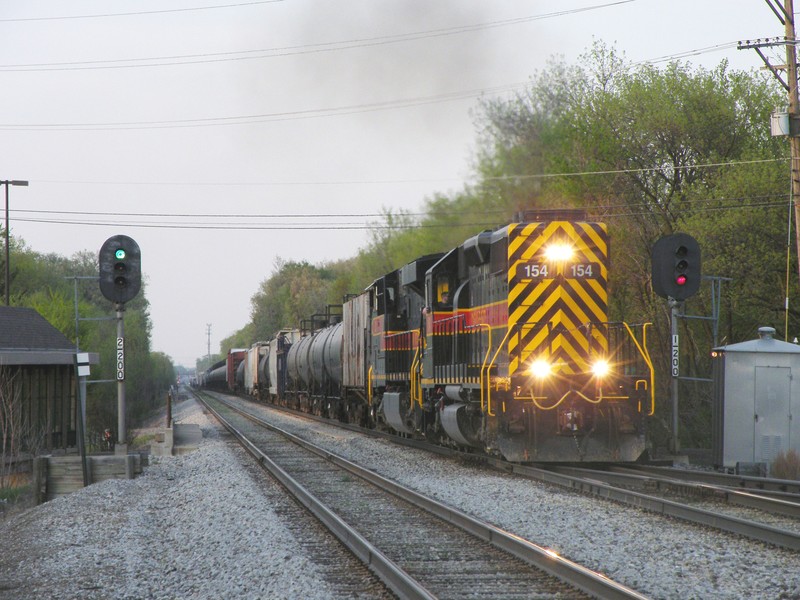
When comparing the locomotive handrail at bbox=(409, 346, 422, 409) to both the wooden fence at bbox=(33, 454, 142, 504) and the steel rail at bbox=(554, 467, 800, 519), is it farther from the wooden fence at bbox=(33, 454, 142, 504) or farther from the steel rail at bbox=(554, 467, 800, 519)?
the wooden fence at bbox=(33, 454, 142, 504)

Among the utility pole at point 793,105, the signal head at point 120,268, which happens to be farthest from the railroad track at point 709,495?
the utility pole at point 793,105

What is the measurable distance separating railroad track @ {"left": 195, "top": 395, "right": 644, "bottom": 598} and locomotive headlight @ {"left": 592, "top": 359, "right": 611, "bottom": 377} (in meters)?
3.33

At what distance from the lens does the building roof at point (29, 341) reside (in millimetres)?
22281

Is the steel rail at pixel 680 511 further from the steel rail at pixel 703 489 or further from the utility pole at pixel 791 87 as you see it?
the utility pole at pixel 791 87

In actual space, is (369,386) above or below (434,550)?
above

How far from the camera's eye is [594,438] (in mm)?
12977

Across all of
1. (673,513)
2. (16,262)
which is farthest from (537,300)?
(16,262)

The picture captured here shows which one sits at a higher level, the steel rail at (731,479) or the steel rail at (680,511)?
the steel rail at (680,511)

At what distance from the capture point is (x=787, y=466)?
13297 mm

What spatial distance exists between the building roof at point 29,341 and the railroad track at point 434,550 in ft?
38.9

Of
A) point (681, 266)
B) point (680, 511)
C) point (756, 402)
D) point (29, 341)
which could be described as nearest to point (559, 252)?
point (681, 266)

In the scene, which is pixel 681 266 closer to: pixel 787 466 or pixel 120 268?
pixel 787 466

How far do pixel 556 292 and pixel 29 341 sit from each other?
16.0 m

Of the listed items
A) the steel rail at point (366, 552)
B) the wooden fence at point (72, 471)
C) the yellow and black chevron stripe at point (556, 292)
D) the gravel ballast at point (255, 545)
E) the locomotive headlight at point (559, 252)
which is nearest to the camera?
the steel rail at point (366, 552)
